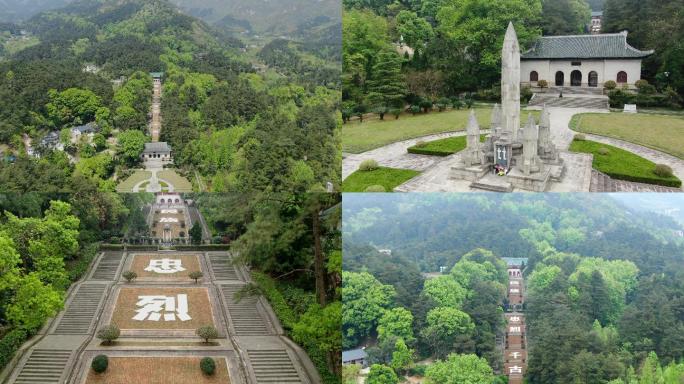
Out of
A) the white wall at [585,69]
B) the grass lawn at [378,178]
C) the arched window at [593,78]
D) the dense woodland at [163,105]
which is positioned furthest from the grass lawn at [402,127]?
the arched window at [593,78]

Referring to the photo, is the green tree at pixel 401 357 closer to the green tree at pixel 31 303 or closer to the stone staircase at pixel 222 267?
the stone staircase at pixel 222 267

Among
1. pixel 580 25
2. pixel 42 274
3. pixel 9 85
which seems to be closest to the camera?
pixel 42 274

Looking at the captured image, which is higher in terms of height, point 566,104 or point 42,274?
point 566,104

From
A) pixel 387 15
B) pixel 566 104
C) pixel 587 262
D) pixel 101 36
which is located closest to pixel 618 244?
pixel 587 262

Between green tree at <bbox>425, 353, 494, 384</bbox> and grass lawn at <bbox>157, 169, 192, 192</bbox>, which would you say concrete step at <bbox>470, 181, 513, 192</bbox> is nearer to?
green tree at <bbox>425, 353, 494, 384</bbox>

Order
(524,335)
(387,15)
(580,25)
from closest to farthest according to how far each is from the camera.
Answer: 1. (524,335)
2. (580,25)
3. (387,15)

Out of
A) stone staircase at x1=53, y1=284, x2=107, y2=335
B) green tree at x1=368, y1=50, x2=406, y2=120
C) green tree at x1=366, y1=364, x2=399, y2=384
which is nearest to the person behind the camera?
stone staircase at x1=53, y1=284, x2=107, y2=335

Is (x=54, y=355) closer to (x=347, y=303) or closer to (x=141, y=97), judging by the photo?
(x=347, y=303)

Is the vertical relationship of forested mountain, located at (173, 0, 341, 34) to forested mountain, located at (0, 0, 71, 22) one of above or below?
below

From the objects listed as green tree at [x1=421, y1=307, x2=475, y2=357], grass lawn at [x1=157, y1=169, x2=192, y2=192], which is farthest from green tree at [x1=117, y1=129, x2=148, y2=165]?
green tree at [x1=421, y1=307, x2=475, y2=357]
